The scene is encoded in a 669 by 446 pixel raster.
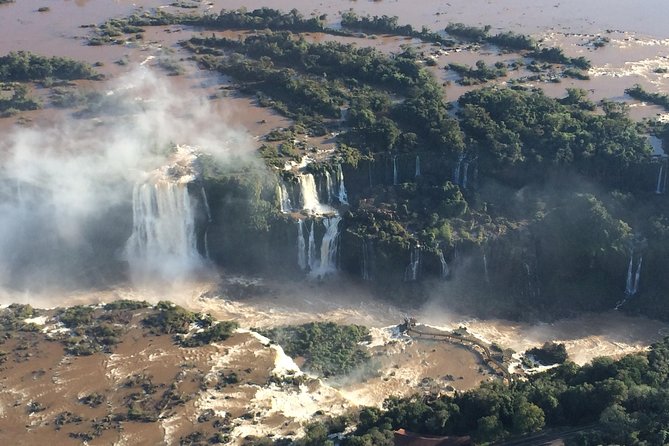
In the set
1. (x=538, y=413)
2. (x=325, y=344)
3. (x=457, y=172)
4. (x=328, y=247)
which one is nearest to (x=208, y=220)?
(x=328, y=247)

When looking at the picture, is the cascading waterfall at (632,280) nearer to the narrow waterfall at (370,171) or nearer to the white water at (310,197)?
the narrow waterfall at (370,171)

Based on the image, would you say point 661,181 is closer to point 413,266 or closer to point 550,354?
point 550,354

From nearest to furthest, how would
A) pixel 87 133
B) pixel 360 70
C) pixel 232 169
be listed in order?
pixel 232 169, pixel 87 133, pixel 360 70

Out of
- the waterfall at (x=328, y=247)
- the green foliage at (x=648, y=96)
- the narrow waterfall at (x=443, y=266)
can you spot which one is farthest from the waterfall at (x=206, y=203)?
the green foliage at (x=648, y=96)

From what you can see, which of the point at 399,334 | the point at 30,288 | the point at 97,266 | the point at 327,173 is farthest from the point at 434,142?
the point at 30,288

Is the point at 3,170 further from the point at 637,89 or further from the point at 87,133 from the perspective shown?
the point at 637,89

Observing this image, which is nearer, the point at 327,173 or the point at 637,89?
the point at 327,173
